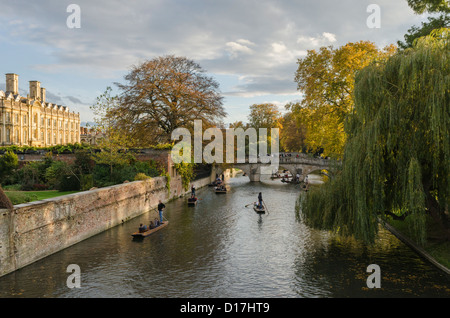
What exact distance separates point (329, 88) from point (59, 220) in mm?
21214

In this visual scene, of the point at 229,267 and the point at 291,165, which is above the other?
the point at 291,165

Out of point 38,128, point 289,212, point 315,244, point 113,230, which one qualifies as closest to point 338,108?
point 289,212

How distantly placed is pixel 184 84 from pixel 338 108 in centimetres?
1579

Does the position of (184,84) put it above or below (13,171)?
above

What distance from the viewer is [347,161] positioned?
13.6 meters

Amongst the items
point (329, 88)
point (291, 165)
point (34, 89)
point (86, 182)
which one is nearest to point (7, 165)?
point (86, 182)

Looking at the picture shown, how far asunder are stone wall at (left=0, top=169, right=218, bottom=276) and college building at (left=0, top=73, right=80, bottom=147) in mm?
56683

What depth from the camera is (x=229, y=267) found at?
1303 centimetres

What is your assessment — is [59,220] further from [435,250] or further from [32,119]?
[32,119]

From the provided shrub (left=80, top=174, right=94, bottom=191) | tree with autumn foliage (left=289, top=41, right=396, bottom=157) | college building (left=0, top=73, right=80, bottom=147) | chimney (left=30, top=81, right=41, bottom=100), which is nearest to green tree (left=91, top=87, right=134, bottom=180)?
shrub (left=80, top=174, right=94, bottom=191)

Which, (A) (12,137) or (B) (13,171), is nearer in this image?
(B) (13,171)

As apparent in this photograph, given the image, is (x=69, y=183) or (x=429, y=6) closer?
(x=429, y=6)
